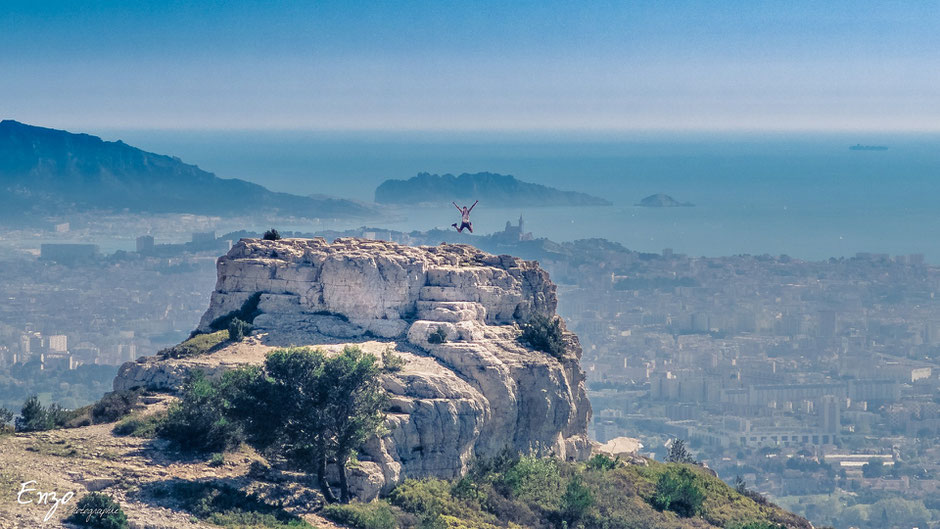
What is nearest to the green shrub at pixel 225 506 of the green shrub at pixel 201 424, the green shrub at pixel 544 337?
the green shrub at pixel 201 424

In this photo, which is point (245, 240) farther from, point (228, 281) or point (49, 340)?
point (49, 340)

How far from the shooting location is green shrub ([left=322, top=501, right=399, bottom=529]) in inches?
1528

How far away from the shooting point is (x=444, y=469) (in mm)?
45125

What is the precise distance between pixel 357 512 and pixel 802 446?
12178 cm

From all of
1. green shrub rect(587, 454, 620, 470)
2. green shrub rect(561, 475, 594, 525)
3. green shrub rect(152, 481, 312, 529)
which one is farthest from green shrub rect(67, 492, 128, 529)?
green shrub rect(587, 454, 620, 470)

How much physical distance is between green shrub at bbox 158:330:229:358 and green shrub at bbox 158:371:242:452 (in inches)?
256

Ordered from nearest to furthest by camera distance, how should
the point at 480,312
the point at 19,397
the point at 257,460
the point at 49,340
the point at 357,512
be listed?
the point at 357,512 < the point at 257,460 < the point at 480,312 < the point at 19,397 < the point at 49,340

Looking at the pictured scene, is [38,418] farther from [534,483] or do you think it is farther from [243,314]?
A: [534,483]

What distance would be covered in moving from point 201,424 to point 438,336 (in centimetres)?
1008

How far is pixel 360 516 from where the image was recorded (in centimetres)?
3903

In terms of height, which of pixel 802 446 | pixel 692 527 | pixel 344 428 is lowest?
pixel 802 446

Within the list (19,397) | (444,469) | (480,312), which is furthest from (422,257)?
(19,397)

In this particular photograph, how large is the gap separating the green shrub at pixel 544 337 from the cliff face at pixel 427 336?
1.44ft
